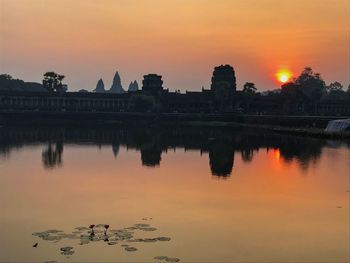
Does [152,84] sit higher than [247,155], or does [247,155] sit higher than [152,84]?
[152,84]

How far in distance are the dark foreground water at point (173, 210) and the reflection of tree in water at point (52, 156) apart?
172 mm

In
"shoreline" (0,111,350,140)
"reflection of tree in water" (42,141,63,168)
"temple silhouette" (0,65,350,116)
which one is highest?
"temple silhouette" (0,65,350,116)

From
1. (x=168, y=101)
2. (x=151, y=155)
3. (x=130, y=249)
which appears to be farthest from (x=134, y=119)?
(x=130, y=249)

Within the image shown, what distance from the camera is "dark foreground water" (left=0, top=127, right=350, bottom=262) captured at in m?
17.3

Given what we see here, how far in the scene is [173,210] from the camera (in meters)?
23.5

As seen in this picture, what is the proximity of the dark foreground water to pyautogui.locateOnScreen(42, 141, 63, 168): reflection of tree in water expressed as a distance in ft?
0.56

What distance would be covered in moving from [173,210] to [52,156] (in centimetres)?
2662

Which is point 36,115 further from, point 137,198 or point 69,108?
point 137,198

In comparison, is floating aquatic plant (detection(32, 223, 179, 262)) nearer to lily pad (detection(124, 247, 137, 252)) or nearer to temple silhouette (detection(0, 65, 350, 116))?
lily pad (detection(124, 247, 137, 252))

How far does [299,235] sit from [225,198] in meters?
7.48

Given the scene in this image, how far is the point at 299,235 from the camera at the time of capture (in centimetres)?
1970

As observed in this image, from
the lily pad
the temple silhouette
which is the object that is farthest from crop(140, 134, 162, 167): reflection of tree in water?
the temple silhouette

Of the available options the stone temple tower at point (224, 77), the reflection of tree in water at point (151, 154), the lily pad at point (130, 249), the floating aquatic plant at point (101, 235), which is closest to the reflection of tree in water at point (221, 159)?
the reflection of tree in water at point (151, 154)

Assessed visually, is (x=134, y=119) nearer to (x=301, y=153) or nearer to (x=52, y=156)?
(x=301, y=153)
